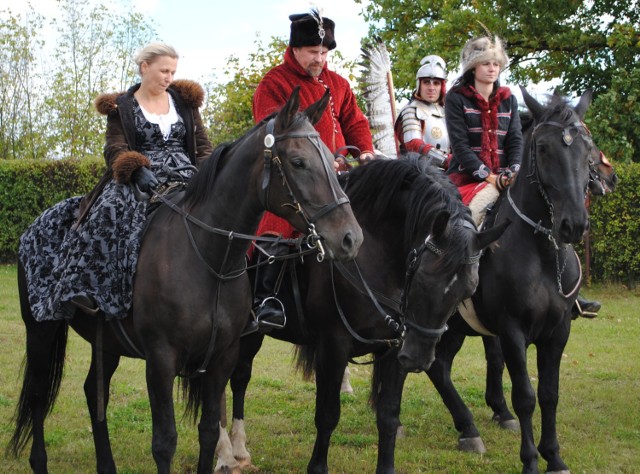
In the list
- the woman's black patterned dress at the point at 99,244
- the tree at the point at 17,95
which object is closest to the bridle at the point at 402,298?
the woman's black patterned dress at the point at 99,244

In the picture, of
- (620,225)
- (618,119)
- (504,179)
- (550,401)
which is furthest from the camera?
(618,119)

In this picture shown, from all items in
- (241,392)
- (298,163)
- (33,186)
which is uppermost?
(33,186)

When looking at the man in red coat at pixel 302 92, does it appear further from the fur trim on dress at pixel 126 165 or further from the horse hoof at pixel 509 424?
the horse hoof at pixel 509 424

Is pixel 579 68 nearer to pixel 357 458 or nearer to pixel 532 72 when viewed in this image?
pixel 532 72

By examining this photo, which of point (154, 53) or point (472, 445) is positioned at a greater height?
point (154, 53)

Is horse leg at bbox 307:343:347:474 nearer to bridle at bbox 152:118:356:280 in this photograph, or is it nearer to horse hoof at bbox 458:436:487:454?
bridle at bbox 152:118:356:280

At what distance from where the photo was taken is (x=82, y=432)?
699cm

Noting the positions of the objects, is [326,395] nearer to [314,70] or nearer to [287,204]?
[287,204]

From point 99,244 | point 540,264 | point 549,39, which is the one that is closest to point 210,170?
point 99,244

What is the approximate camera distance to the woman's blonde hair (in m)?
5.20

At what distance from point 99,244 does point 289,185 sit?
1397 millimetres

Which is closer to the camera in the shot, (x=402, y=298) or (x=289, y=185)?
(x=289, y=185)

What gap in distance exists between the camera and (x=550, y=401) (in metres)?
5.73

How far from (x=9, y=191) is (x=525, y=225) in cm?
1491
